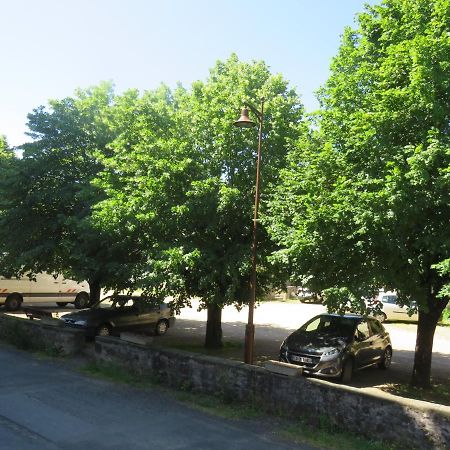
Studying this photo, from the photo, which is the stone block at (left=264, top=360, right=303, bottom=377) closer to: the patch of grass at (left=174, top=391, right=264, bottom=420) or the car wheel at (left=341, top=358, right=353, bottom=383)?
the patch of grass at (left=174, top=391, right=264, bottom=420)

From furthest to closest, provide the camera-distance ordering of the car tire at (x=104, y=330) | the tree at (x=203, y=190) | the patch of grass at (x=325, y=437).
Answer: the car tire at (x=104, y=330) < the tree at (x=203, y=190) < the patch of grass at (x=325, y=437)

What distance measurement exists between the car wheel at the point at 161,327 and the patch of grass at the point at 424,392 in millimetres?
10285

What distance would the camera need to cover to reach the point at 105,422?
7840 mm

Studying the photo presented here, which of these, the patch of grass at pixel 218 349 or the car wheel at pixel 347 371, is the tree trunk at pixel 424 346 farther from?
the patch of grass at pixel 218 349

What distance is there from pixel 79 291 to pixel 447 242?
2411cm

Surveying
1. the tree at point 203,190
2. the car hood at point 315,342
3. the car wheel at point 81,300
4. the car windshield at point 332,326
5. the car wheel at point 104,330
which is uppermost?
the tree at point 203,190

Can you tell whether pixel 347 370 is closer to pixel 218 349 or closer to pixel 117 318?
A: pixel 218 349

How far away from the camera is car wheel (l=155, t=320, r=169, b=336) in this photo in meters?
19.8

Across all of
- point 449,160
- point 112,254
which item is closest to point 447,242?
point 449,160

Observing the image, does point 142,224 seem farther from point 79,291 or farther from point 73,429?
point 79,291

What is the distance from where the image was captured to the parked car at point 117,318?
16.9 meters

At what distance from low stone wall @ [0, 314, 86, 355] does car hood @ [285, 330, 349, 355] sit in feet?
20.2

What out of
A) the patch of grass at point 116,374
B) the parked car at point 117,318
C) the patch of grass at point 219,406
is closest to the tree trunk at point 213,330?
the parked car at point 117,318

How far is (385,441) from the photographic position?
7328 mm
